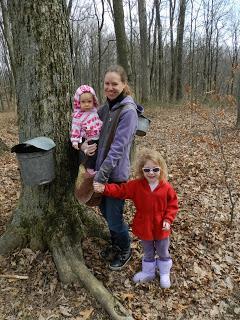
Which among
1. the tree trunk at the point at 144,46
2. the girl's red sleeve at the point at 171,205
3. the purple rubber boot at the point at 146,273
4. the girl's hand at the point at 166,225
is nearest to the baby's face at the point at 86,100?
the girl's red sleeve at the point at 171,205

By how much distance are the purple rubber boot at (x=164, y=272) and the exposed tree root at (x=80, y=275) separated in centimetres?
61

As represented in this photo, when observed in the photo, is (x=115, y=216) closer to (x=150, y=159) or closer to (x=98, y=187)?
(x=98, y=187)

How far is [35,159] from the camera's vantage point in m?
3.17

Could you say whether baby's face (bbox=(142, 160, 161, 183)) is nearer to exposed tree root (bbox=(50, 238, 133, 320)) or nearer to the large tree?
the large tree

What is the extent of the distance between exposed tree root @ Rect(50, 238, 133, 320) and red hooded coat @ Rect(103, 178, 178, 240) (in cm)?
71

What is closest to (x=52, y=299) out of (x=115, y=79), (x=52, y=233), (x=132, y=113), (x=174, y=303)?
(x=52, y=233)

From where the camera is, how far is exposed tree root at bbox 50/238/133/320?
3395 mm

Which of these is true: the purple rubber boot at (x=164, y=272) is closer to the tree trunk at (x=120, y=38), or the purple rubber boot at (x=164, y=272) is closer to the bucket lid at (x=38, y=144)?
the bucket lid at (x=38, y=144)

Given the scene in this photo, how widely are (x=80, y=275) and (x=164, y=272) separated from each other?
964 millimetres

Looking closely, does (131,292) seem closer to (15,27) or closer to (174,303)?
(174,303)

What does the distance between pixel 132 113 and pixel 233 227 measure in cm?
290

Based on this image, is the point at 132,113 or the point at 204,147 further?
the point at 204,147

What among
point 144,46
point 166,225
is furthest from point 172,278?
point 144,46

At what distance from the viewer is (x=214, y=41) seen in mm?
35719
